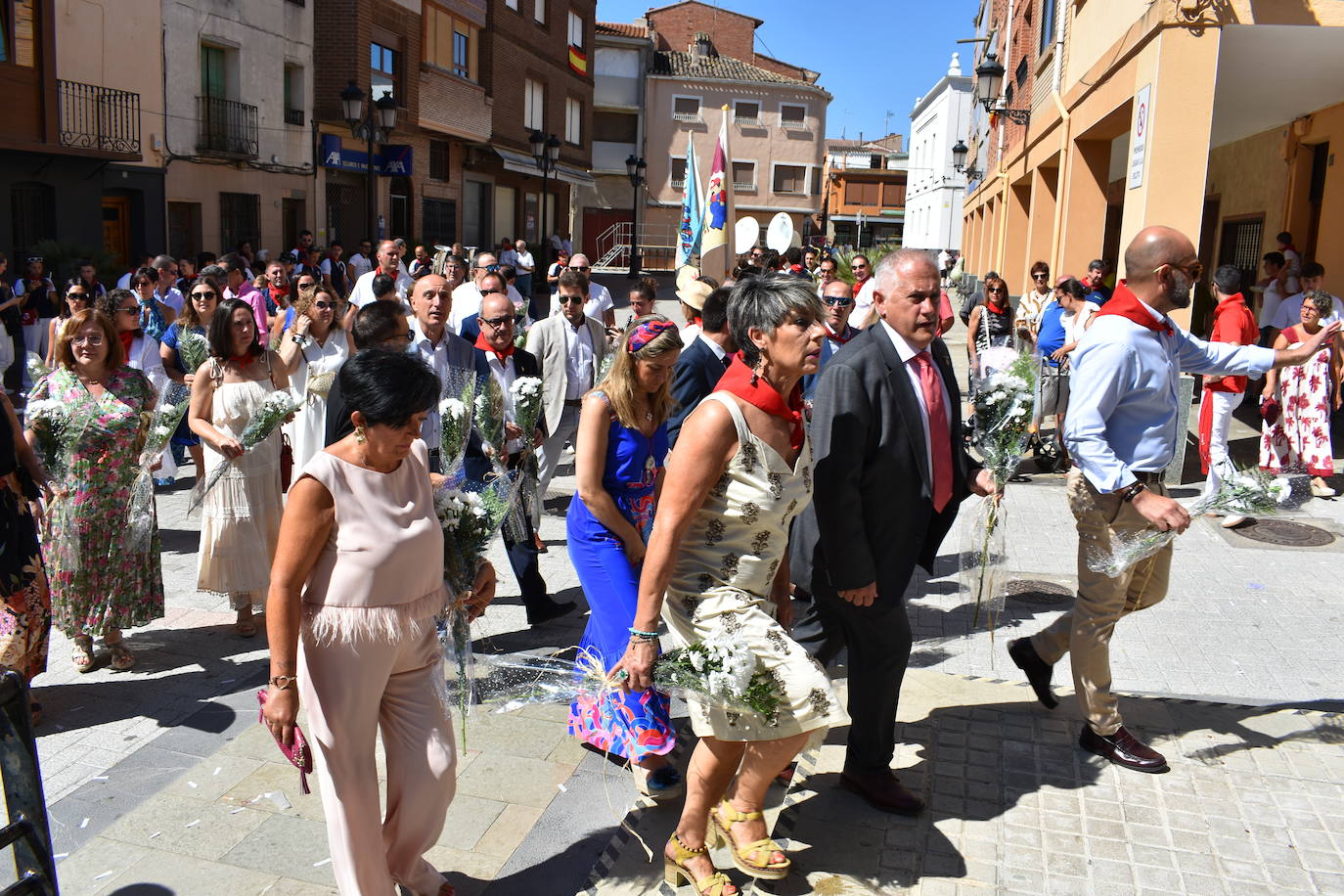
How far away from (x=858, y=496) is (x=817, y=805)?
1252mm

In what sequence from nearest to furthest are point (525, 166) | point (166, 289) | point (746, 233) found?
point (166, 289)
point (746, 233)
point (525, 166)

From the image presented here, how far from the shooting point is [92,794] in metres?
4.27

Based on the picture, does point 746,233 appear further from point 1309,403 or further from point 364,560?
point 364,560

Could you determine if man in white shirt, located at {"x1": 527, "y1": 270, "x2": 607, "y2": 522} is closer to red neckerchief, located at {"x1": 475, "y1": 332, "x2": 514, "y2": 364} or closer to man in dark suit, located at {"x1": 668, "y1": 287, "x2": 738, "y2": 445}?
red neckerchief, located at {"x1": 475, "y1": 332, "x2": 514, "y2": 364}

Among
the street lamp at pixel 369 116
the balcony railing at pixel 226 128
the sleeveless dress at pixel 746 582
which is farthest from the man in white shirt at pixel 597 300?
the balcony railing at pixel 226 128

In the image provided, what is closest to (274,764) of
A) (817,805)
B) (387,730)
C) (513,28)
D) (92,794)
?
(92,794)

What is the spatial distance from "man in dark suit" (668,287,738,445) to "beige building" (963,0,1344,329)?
1.97 metres

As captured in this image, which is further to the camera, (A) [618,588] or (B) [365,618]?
(A) [618,588]

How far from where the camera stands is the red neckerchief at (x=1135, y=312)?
429 cm

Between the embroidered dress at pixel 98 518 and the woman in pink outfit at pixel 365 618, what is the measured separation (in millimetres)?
2791

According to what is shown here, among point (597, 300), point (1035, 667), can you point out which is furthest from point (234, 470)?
point (597, 300)

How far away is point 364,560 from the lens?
10.2ft

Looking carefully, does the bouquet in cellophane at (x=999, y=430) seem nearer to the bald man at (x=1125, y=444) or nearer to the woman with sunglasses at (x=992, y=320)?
the bald man at (x=1125, y=444)

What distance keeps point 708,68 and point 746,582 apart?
56977mm
